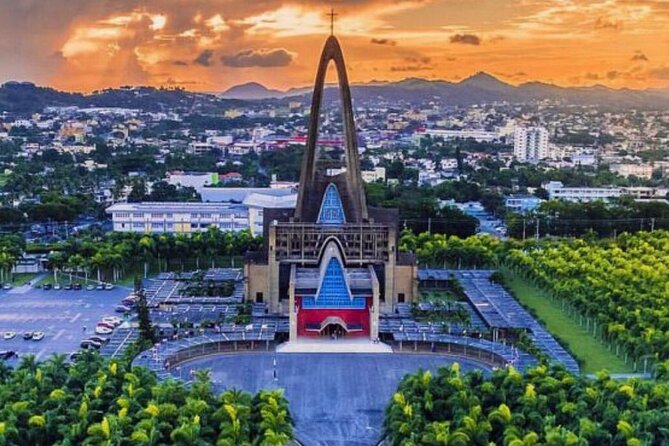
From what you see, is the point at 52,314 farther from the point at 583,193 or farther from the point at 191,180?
the point at 583,193

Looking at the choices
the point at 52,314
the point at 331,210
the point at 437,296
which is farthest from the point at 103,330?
the point at 437,296

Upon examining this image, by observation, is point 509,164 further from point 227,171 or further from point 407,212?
point 407,212

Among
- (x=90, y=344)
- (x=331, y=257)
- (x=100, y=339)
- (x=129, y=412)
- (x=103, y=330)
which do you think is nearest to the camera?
(x=129, y=412)

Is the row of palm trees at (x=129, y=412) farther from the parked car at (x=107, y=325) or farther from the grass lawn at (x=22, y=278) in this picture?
the grass lawn at (x=22, y=278)

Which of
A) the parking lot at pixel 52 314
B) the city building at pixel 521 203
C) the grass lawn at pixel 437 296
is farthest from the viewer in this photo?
the city building at pixel 521 203

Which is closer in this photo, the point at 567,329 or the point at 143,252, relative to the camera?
the point at 567,329

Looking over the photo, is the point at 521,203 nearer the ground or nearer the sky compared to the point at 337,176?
nearer the ground

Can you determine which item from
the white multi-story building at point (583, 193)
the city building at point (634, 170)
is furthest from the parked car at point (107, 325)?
the city building at point (634, 170)
